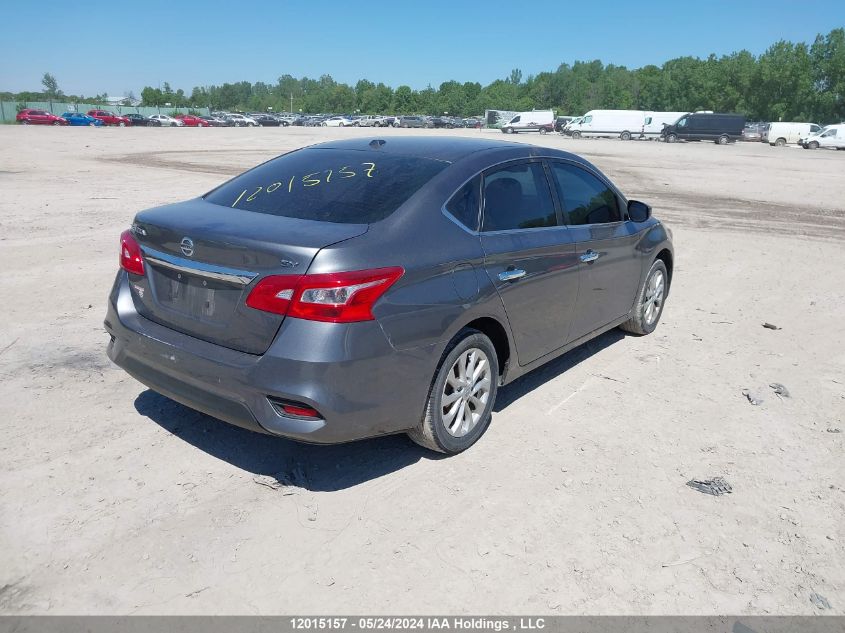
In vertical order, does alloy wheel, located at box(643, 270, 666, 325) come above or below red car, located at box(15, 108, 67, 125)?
below

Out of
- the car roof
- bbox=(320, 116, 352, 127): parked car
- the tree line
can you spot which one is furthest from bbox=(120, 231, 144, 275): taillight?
the tree line

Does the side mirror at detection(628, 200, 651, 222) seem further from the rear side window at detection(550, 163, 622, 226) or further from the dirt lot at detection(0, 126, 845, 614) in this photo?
the dirt lot at detection(0, 126, 845, 614)

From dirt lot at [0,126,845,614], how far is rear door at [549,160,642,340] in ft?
1.69

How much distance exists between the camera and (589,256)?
4.88 metres

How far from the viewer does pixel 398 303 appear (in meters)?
3.31

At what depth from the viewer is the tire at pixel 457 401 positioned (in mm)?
3678

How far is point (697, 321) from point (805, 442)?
2.66 metres

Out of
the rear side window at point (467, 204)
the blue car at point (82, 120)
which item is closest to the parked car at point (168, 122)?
the blue car at point (82, 120)

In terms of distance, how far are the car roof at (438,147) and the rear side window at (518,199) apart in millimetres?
147

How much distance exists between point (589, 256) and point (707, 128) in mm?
57501

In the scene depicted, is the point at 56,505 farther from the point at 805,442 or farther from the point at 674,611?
the point at 805,442

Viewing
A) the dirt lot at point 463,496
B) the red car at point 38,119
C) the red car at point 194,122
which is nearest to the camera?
the dirt lot at point 463,496

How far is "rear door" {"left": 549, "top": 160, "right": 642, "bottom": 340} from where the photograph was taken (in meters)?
4.84

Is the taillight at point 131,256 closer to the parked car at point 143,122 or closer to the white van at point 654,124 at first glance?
the white van at point 654,124
